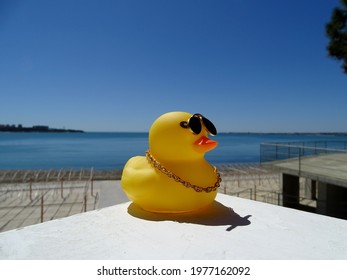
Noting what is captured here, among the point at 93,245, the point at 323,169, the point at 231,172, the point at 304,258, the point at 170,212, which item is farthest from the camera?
the point at 231,172

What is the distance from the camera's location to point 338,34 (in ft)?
38.5

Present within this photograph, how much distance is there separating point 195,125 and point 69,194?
14286mm

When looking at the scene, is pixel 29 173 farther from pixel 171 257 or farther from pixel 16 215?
pixel 171 257

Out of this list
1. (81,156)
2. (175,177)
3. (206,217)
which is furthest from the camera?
Answer: (81,156)

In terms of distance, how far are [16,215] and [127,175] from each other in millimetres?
9909

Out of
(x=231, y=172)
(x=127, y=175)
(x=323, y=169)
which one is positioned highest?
(x=127, y=175)

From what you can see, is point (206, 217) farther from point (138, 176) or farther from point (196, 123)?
point (196, 123)

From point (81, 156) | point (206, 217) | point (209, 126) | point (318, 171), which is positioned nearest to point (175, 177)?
point (206, 217)

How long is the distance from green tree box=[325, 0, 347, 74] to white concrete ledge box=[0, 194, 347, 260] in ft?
32.5

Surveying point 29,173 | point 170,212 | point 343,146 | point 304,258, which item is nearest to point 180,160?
point 170,212

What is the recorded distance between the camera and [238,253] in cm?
326

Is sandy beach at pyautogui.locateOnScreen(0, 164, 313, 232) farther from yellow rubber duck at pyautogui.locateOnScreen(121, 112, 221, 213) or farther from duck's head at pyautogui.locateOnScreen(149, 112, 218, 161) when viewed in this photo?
duck's head at pyautogui.locateOnScreen(149, 112, 218, 161)
